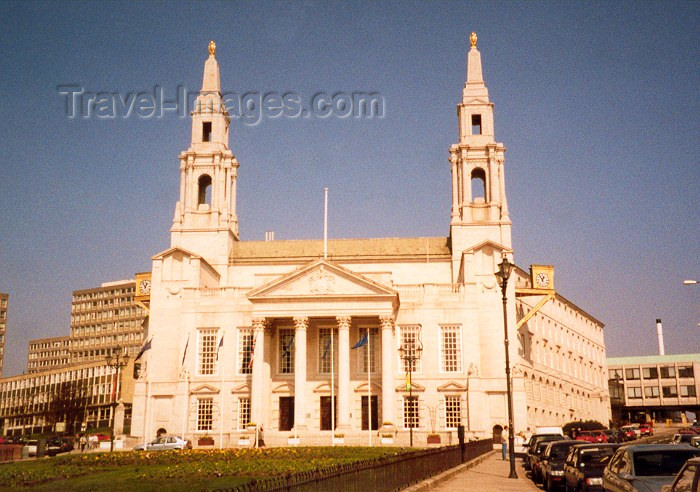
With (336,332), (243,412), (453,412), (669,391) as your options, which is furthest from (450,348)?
(669,391)

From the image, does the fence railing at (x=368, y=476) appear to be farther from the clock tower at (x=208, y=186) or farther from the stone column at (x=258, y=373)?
the clock tower at (x=208, y=186)

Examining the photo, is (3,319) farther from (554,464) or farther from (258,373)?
(554,464)

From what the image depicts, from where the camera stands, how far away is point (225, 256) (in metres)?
78.8

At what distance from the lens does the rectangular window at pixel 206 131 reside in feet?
270

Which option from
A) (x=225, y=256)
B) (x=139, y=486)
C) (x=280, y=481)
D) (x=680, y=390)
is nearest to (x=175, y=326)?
(x=225, y=256)

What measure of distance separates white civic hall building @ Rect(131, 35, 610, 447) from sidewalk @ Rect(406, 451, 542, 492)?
→ 22.9 metres

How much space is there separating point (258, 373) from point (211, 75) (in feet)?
115

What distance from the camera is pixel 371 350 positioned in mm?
66625

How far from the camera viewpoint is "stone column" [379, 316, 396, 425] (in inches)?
2463

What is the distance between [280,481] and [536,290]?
68.2 meters

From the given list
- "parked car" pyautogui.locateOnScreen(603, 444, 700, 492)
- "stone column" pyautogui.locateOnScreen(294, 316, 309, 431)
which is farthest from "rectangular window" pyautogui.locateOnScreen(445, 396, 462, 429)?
"parked car" pyautogui.locateOnScreen(603, 444, 700, 492)

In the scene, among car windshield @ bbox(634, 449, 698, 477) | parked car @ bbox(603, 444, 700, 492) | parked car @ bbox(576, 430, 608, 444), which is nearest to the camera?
parked car @ bbox(603, 444, 700, 492)

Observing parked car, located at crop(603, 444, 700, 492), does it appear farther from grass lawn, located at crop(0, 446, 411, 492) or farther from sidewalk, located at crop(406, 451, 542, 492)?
grass lawn, located at crop(0, 446, 411, 492)

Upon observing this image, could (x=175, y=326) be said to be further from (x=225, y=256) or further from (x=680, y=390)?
(x=680, y=390)
